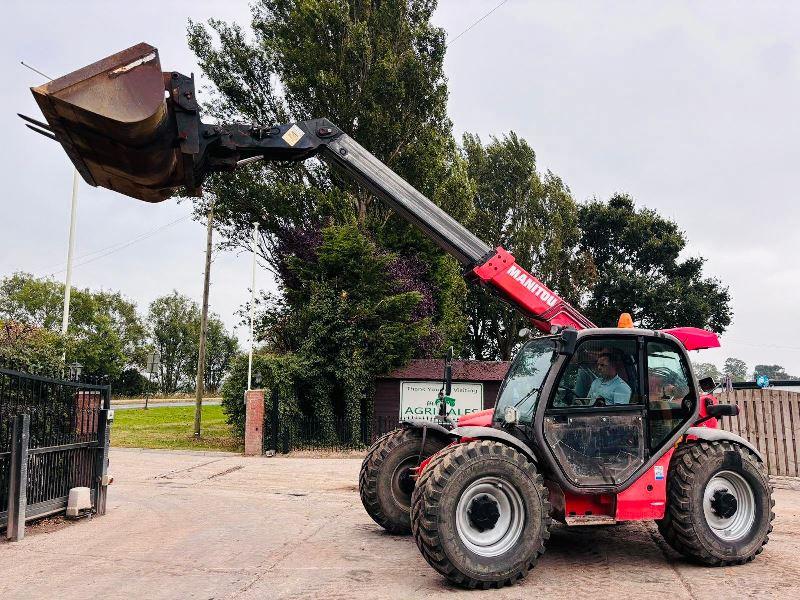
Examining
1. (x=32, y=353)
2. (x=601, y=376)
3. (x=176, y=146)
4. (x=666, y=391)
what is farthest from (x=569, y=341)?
(x=32, y=353)

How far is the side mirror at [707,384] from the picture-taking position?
7.73m

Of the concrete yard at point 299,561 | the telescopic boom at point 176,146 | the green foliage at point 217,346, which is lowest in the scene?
the concrete yard at point 299,561

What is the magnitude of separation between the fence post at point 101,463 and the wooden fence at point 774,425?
11.6 metres

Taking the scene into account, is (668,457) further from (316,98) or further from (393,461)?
(316,98)

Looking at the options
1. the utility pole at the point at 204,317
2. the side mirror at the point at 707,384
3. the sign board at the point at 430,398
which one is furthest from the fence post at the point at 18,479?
the utility pole at the point at 204,317

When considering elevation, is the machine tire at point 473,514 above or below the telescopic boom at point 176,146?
below

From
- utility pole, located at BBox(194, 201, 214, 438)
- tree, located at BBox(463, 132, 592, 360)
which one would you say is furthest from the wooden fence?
tree, located at BBox(463, 132, 592, 360)

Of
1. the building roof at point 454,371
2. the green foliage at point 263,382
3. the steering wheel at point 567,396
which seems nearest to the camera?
the steering wheel at point 567,396

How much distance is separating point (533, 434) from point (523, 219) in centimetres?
3199

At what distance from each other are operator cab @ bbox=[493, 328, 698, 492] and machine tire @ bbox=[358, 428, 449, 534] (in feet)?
4.77

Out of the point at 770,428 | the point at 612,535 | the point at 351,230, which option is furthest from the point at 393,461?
the point at 351,230

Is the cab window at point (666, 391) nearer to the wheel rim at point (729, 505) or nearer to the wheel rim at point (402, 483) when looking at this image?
the wheel rim at point (729, 505)

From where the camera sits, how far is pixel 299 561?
22.5 feet

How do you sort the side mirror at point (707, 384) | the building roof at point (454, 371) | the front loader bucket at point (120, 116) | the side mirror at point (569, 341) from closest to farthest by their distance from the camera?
the front loader bucket at point (120, 116), the side mirror at point (569, 341), the side mirror at point (707, 384), the building roof at point (454, 371)
